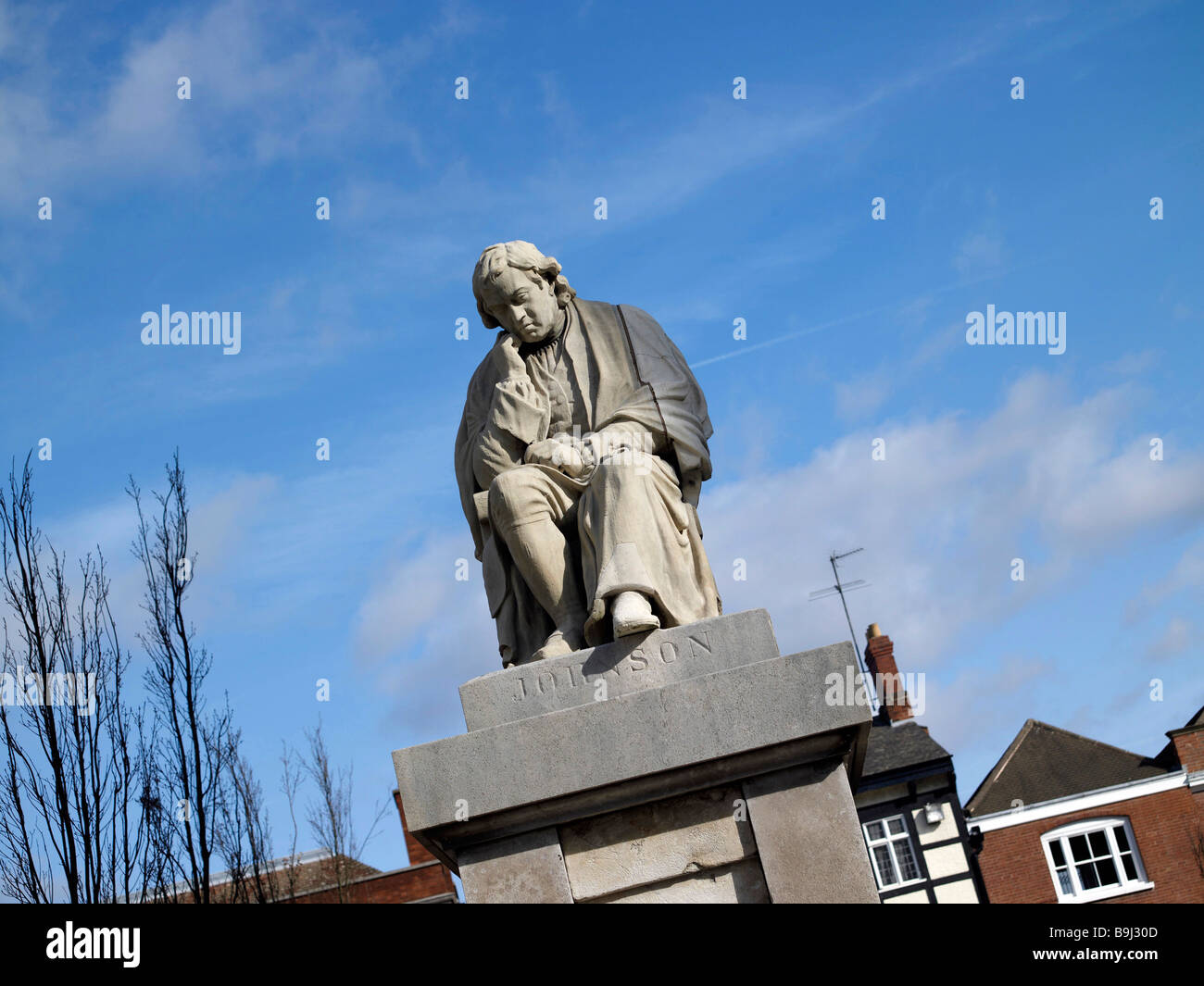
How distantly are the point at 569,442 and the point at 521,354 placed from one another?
2.34ft

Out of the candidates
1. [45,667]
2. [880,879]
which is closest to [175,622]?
[45,667]

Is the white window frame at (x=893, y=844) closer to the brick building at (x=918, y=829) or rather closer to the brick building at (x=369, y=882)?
the brick building at (x=918, y=829)

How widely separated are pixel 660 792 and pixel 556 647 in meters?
0.77

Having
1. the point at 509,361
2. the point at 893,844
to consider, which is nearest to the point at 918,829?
the point at 893,844

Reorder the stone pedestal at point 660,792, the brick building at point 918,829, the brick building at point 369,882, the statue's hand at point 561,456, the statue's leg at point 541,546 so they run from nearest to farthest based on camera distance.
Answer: the stone pedestal at point 660,792
the statue's leg at point 541,546
the statue's hand at point 561,456
the brick building at point 369,882
the brick building at point 918,829

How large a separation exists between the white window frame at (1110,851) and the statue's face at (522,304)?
20479 millimetres

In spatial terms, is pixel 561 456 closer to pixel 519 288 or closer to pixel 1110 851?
pixel 519 288

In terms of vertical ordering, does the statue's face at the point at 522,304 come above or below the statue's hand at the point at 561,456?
above

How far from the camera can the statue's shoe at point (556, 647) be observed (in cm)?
471

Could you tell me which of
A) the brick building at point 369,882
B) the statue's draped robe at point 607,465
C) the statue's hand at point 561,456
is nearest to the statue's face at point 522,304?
the statue's draped robe at point 607,465

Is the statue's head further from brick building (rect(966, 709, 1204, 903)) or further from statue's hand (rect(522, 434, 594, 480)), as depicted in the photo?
brick building (rect(966, 709, 1204, 903))

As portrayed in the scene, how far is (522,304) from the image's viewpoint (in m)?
5.68

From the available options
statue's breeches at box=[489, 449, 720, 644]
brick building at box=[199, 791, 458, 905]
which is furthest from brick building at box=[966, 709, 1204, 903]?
statue's breeches at box=[489, 449, 720, 644]
